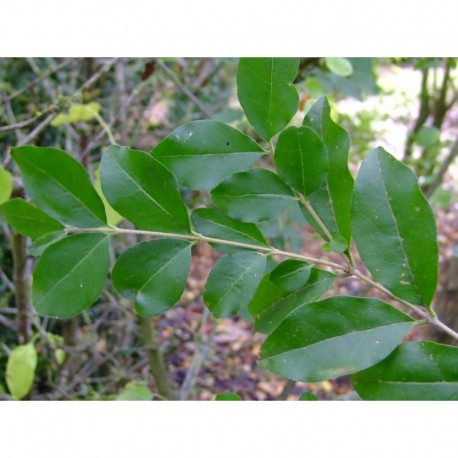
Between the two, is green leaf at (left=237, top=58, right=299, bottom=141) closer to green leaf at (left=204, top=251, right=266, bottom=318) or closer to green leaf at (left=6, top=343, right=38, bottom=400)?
green leaf at (left=204, top=251, right=266, bottom=318)

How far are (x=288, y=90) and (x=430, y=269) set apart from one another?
185 millimetres

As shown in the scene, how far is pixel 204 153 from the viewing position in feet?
1.53

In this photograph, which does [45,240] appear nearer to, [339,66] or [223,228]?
[223,228]

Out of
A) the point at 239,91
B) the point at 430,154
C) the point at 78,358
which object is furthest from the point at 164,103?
the point at 239,91

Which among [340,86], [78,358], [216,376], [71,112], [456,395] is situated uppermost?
[340,86]

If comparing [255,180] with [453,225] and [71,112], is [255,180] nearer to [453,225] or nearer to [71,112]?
[71,112]

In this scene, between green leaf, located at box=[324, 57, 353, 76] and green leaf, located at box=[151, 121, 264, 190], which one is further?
green leaf, located at box=[324, 57, 353, 76]

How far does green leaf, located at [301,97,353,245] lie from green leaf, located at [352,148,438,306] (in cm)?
4

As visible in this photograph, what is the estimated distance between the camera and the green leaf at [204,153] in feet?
1.52

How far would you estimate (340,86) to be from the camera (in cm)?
153

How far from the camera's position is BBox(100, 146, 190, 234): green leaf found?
0.45 m

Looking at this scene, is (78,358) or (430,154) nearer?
(78,358)

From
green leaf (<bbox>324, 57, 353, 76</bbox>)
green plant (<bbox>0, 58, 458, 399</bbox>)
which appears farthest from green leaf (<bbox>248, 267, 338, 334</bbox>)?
green leaf (<bbox>324, 57, 353, 76</bbox>)

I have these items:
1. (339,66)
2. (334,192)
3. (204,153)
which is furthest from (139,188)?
(339,66)
